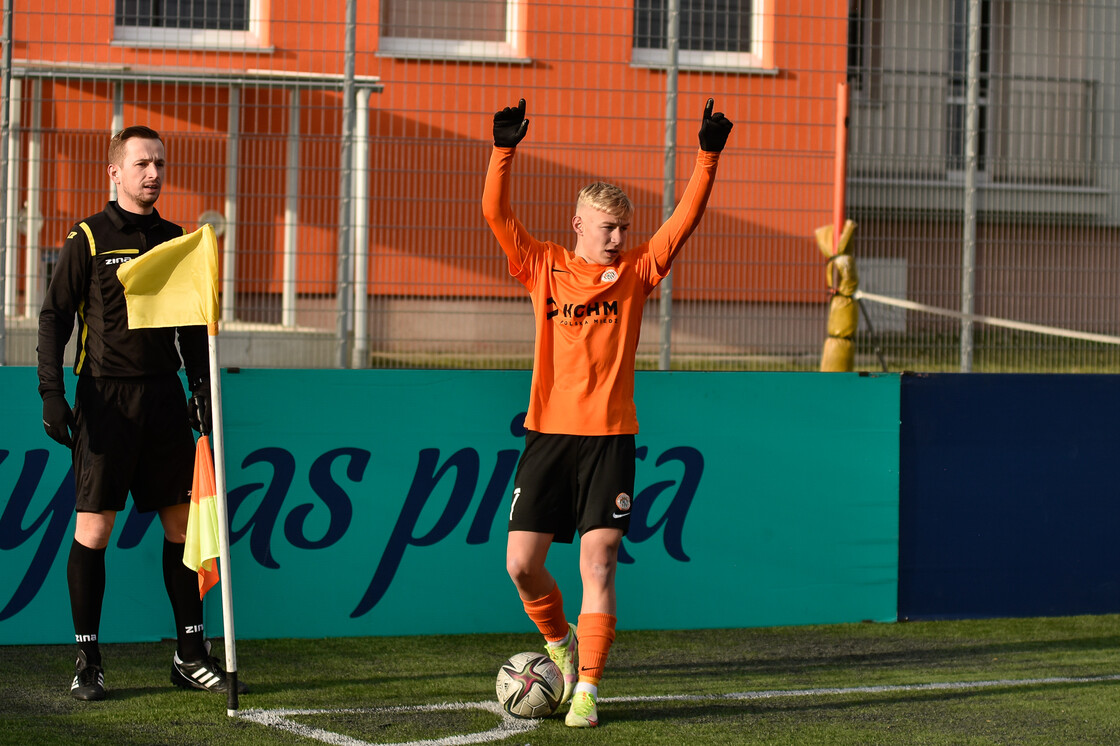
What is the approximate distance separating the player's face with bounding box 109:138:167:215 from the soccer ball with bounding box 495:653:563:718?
7.02 feet

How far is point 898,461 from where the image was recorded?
6.23m

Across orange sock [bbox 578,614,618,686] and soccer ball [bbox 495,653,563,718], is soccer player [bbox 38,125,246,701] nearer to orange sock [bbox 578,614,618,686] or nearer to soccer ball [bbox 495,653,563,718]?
soccer ball [bbox 495,653,563,718]

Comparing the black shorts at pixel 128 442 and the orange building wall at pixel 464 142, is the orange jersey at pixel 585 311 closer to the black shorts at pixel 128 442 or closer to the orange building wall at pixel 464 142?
the black shorts at pixel 128 442

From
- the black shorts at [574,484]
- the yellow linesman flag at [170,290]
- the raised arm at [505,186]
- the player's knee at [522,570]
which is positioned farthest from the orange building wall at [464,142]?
the player's knee at [522,570]

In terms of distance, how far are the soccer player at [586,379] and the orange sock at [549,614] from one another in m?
0.01

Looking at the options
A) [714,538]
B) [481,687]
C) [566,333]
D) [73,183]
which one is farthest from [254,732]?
[73,183]

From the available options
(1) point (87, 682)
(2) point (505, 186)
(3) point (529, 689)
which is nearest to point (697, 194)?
(2) point (505, 186)

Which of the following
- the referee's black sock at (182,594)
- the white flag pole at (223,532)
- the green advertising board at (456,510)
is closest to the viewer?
the white flag pole at (223,532)

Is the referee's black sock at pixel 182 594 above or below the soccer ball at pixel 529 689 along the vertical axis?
above

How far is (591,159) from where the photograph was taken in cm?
680

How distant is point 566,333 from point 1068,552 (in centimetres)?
324

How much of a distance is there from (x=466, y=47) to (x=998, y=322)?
3.24m

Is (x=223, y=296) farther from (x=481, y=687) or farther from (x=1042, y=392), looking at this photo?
(x=1042, y=392)

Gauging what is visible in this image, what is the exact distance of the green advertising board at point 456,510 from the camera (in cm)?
551
